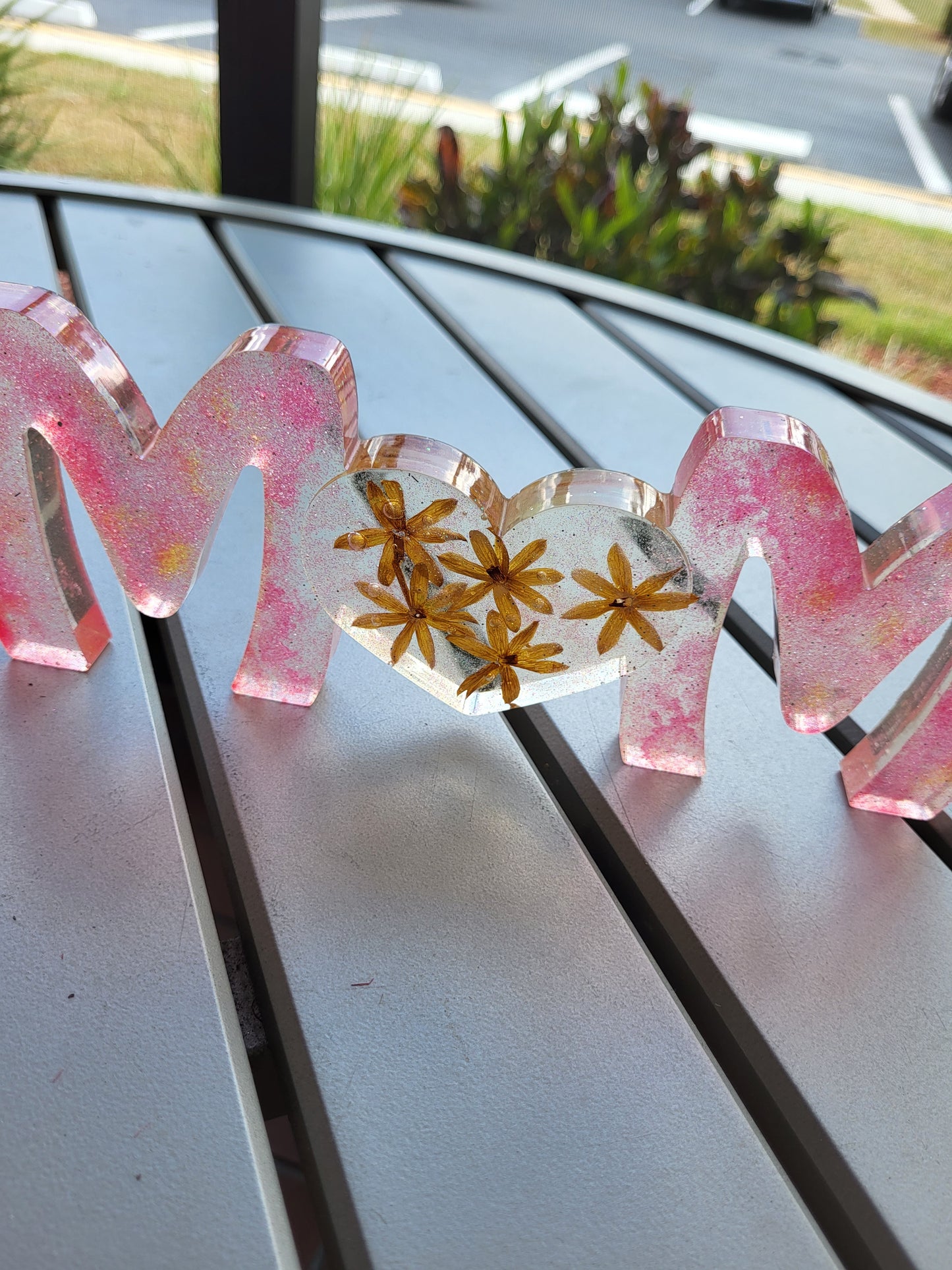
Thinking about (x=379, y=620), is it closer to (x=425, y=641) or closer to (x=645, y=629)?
(x=425, y=641)

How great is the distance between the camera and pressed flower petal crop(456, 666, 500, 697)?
2.11 ft

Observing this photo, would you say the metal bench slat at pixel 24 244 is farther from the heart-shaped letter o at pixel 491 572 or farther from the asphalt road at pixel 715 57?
the asphalt road at pixel 715 57

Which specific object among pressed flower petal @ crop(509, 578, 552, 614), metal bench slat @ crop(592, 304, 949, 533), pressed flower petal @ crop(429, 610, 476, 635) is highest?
pressed flower petal @ crop(509, 578, 552, 614)

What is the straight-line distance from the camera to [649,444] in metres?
1.08

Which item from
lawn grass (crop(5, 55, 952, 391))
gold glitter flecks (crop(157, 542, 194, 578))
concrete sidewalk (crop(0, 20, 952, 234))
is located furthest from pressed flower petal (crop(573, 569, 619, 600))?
concrete sidewalk (crop(0, 20, 952, 234))

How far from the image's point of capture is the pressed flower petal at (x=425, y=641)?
24.9 inches

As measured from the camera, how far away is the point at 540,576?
1.96 feet

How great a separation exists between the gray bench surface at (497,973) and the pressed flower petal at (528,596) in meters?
0.12

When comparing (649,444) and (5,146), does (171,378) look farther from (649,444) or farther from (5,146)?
(5,146)

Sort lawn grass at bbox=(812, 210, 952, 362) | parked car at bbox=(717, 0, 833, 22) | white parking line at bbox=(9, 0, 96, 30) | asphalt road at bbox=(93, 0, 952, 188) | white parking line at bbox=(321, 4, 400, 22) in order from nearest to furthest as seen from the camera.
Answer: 1. lawn grass at bbox=(812, 210, 952, 362)
2. white parking line at bbox=(9, 0, 96, 30)
3. asphalt road at bbox=(93, 0, 952, 188)
4. parked car at bbox=(717, 0, 833, 22)
5. white parking line at bbox=(321, 4, 400, 22)

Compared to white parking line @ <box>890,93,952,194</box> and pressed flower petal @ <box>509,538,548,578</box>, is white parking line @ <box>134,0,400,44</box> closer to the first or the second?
white parking line @ <box>890,93,952,194</box>

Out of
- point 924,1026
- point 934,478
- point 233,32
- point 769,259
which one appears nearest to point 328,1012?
point 924,1026

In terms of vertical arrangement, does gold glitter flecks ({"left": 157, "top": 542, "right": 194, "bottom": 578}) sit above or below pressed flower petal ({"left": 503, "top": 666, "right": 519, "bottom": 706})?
above

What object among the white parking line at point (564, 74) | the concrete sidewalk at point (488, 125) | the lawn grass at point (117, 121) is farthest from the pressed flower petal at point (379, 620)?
the white parking line at point (564, 74)
